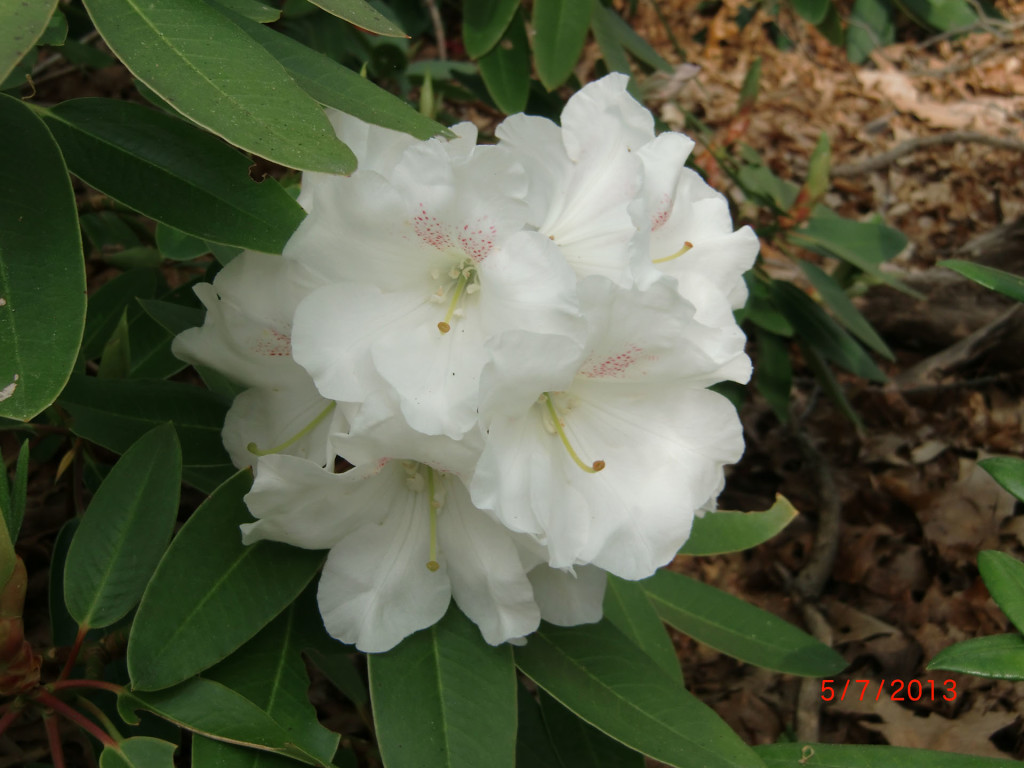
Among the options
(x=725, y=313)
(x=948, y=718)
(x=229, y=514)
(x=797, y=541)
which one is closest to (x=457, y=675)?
(x=229, y=514)

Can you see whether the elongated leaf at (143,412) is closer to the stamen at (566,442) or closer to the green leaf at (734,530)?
the stamen at (566,442)

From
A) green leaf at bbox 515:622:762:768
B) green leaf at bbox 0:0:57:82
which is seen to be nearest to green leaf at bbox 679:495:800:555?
green leaf at bbox 515:622:762:768

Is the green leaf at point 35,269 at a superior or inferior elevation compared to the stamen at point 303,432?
superior

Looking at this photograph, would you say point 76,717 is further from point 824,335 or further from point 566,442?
point 824,335

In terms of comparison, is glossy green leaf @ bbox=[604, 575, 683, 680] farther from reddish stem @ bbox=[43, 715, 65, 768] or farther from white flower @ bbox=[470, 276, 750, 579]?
reddish stem @ bbox=[43, 715, 65, 768]

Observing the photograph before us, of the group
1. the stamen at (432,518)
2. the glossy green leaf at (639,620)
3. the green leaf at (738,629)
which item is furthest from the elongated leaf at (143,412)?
the green leaf at (738,629)
